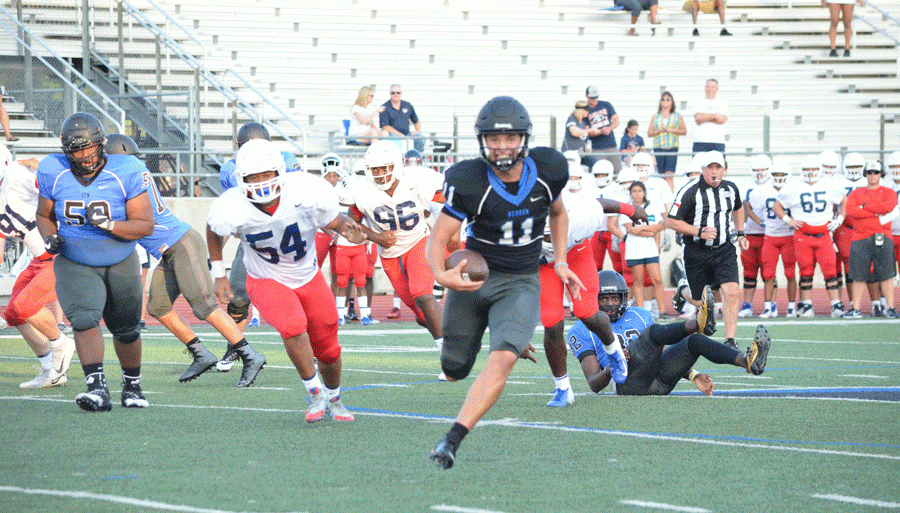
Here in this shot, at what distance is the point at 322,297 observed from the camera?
6.33 meters

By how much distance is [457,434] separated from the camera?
4891 millimetres

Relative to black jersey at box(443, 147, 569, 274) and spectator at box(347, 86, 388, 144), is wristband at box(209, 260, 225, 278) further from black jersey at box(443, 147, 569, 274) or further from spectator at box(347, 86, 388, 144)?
spectator at box(347, 86, 388, 144)

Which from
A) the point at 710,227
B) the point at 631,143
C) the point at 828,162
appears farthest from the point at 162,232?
the point at 631,143

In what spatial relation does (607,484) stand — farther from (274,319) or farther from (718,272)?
(718,272)

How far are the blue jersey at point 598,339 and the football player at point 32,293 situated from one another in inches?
144

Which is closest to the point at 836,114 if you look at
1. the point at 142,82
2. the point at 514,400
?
the point at 142,82

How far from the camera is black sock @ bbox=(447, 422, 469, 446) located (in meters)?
4.86

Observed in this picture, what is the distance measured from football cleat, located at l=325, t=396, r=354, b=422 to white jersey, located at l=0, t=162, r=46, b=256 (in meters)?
2.89

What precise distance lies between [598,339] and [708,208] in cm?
304

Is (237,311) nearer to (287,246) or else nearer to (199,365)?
(199,365)

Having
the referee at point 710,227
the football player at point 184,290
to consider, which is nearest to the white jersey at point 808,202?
the referee at point 710,227

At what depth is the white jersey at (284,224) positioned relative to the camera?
6.15 metres

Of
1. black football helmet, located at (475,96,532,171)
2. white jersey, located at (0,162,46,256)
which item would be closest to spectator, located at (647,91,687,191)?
white jersey, located at (0,162,46,256)

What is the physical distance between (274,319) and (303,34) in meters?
16.3
